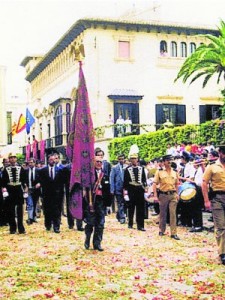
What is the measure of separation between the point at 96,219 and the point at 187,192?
126 inches

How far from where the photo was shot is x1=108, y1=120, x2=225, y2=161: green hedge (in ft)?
72.0

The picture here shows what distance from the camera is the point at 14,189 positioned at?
1380 cm

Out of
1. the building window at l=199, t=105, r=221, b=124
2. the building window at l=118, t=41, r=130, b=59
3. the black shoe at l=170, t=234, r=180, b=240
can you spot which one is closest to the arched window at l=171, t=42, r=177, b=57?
the building window at l=118, t=41, r=130, b=59

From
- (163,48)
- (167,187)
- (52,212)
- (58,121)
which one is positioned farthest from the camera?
(58,121)

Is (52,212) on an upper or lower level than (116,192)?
lower

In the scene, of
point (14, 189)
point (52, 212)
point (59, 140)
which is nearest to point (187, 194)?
point (52, 212)

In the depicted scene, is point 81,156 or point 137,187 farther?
point 137,187

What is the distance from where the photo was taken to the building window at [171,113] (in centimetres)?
3659

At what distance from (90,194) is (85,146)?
0.90 metres

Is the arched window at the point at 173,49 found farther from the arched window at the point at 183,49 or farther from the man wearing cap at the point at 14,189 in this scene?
the man wearing cap at the point at 14,189

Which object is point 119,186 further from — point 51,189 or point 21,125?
point 21,125

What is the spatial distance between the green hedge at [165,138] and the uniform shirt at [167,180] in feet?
28.6

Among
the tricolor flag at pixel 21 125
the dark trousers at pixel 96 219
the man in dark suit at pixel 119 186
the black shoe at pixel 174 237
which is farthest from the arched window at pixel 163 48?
the dark trousers at pixel 96 219

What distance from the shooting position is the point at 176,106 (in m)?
37.1
